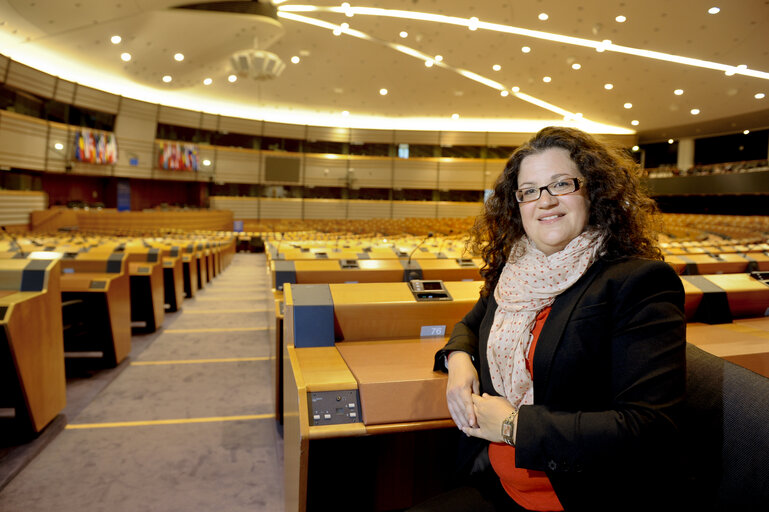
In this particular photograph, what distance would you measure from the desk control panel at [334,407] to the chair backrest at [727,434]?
77 cm

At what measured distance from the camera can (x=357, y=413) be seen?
1275 millimetres

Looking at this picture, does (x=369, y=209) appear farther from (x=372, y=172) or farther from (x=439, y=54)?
(x=439, y=54)

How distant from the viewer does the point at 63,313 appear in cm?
331

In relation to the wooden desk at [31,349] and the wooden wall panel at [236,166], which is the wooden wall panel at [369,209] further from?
the wooden desk at [31,349]

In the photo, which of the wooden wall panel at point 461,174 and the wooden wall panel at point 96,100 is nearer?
the wooden wall panel at point 96,100

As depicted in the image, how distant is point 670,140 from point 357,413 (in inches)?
863

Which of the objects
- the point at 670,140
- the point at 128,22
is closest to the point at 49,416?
the point at 128,22

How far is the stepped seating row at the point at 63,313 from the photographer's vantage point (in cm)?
222

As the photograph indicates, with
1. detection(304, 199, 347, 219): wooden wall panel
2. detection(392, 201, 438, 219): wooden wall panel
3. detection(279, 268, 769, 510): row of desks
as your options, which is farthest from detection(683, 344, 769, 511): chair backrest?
detection(392, 201, 438, 219): wooden wall panel

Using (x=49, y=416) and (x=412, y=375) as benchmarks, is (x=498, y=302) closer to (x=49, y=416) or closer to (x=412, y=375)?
(x=412, y=375)

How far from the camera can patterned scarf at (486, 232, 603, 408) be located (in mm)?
1013

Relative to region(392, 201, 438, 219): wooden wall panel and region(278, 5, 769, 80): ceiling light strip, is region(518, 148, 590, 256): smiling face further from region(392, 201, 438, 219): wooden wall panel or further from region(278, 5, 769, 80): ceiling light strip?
region(392, 201, 438, 219): wooden wall panel

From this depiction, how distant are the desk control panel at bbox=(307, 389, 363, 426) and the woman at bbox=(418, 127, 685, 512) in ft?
0.92

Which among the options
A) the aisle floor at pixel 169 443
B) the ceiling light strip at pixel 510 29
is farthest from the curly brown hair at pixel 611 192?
the ceiling light strip at pixel 510 29
